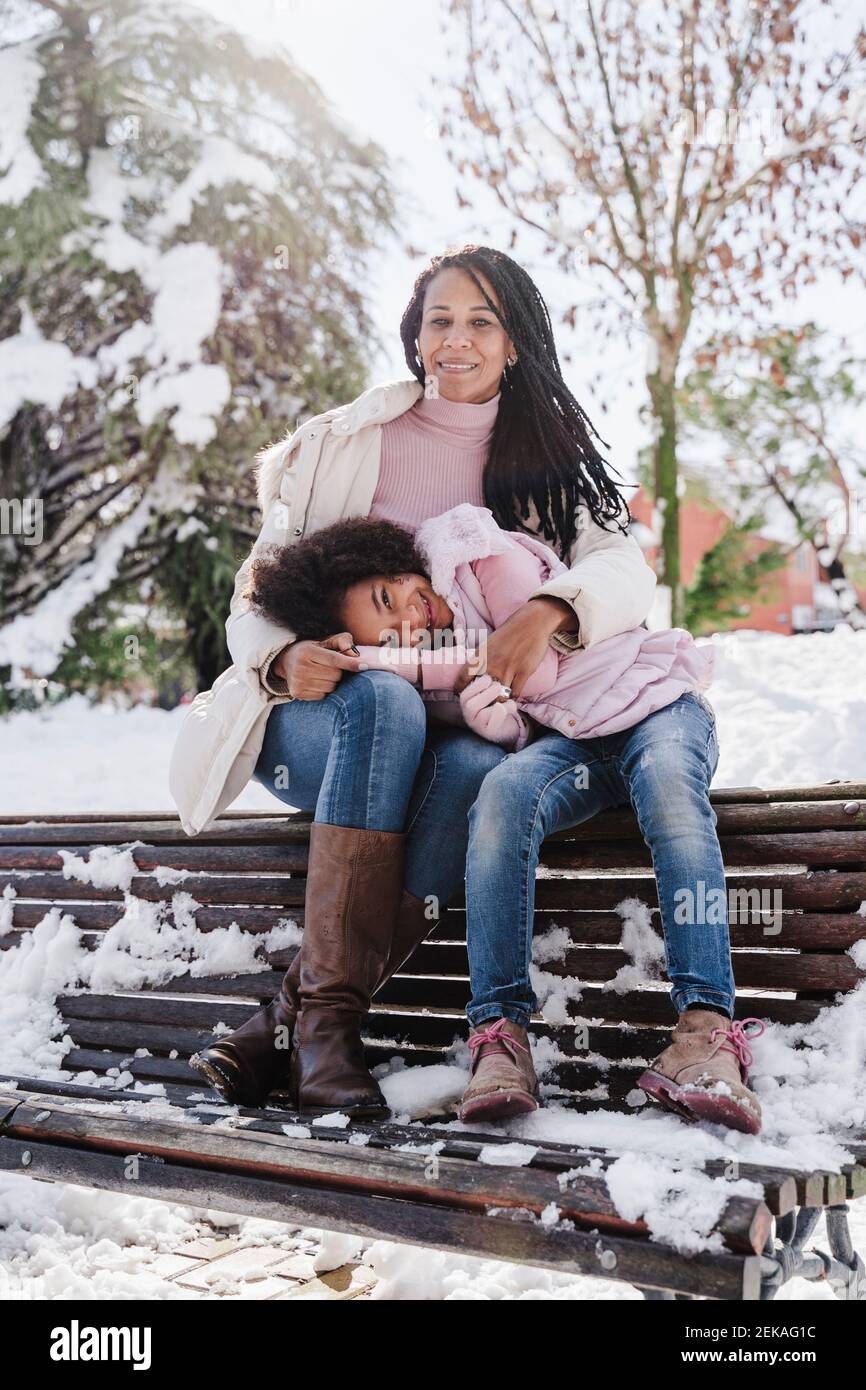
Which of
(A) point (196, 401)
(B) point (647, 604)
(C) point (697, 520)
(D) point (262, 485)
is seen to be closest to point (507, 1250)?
(B) point (647, 604)

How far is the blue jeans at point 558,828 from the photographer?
1.96 meters

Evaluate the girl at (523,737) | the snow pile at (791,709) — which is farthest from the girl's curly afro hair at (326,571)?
the snow pile at (791,709)

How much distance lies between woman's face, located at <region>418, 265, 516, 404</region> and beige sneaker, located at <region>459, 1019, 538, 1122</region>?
1.49 meters

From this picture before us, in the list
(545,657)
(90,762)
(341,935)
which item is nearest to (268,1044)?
(341,935)

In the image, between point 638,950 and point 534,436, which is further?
point 534,436

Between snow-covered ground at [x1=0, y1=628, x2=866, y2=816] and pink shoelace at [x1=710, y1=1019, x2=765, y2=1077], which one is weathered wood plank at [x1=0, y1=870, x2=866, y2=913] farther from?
snow-covered ground at [x1=0, y1=628, x2=866, y2=816]

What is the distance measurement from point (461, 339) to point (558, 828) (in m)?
1.19

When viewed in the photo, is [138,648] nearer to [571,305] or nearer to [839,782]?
[571,305]

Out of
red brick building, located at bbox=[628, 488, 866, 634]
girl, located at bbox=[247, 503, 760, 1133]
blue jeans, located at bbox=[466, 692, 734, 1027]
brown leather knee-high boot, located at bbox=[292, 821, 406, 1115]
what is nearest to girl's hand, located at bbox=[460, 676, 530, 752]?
girl, located at bbox=[247, 503, 760, 1133]

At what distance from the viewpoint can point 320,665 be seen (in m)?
2.30

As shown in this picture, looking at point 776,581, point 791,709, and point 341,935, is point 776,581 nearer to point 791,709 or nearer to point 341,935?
point 791,709

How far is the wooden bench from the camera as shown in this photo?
4.91 feet
